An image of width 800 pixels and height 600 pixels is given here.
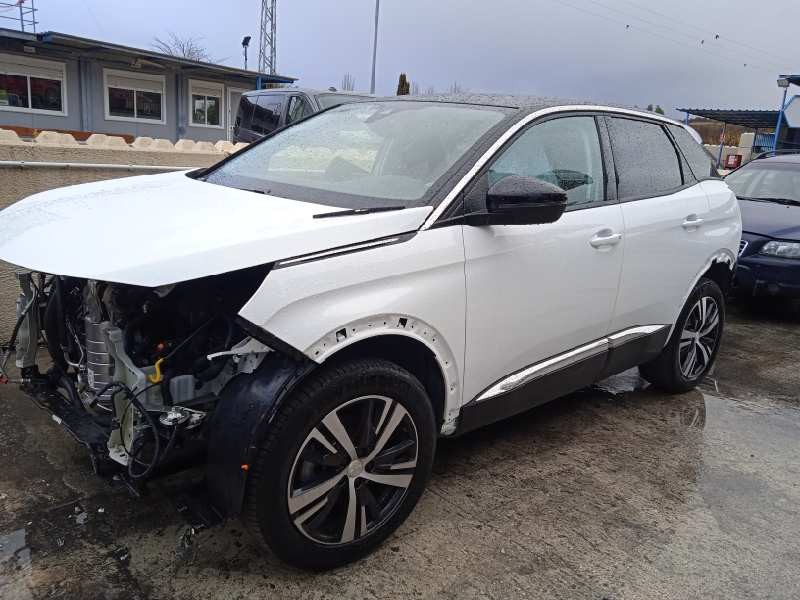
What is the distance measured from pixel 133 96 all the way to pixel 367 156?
22.0 meters

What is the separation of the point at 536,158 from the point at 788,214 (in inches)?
207

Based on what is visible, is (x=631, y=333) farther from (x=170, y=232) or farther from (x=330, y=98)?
(x=330, y=98)

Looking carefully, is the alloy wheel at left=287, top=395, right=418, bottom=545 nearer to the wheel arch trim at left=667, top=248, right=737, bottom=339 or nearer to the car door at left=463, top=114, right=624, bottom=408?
the car door at left=463, top=114, right=624, bottom=408

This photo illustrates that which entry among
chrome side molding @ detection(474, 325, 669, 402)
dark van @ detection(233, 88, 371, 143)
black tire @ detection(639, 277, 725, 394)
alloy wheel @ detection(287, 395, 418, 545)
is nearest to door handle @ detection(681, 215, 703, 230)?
black tire @ detection(639, 277, 725, 394)

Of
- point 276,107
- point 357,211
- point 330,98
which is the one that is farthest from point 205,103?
point 357,211

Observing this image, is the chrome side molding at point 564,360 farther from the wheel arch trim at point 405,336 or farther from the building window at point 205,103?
the building window at point 205,103

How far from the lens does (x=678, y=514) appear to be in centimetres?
321

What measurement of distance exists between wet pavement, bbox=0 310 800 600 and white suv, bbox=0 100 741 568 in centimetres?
28

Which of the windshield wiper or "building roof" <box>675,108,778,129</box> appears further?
"building roof" <box>675,108,778,129</box>

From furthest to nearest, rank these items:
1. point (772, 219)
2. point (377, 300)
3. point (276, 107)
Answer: point (276, 107) < point (772, 219) < point (377, 300)

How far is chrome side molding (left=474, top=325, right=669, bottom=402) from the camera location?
312 cm

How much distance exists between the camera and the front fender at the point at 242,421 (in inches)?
87.7

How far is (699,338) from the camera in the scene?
4.66m

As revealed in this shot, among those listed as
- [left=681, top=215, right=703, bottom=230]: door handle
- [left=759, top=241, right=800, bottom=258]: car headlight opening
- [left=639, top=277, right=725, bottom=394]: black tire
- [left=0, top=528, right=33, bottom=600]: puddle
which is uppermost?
[left=681, top=215, right=703, bottom=230]: door handle
